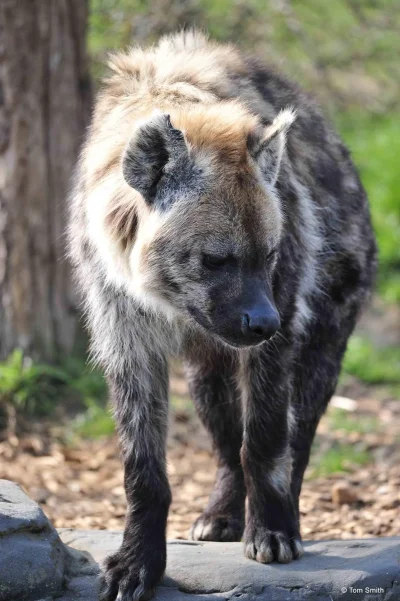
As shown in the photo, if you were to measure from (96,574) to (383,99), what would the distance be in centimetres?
812

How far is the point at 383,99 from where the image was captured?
1039 centimetres

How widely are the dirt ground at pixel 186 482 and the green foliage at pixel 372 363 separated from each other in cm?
55

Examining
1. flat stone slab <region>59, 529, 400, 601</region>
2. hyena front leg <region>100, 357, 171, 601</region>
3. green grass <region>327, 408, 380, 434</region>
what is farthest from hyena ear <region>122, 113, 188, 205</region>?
green grass <region>327, 408, 380, 434</region>

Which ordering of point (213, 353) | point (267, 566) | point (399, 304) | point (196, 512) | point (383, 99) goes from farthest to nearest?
point (383, 99)
point (399, 304)
point (196, 512)
point (213, 353)
point (267, 566)

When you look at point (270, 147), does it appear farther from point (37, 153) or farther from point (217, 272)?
point (37, 153)

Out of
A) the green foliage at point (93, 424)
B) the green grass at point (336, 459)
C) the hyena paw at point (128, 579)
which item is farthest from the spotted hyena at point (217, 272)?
the green foliage at point (93, 424)

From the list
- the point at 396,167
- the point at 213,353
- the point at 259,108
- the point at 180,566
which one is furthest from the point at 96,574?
the point at 396,167

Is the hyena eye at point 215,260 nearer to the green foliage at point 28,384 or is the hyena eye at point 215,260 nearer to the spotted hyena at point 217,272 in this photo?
the spotted hyena at point 217,272

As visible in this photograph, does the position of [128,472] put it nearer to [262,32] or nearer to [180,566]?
[180,566]

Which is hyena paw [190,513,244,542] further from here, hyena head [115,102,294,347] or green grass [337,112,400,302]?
green grass [337,112,400,302]

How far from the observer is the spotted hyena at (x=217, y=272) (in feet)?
9.93

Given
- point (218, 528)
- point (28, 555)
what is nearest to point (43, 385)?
point (218, 528)

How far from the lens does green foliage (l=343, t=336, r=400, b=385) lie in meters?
6.29

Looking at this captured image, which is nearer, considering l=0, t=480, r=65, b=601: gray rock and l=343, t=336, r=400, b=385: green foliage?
l=0, t=480, r=65, b=601: gray rock
